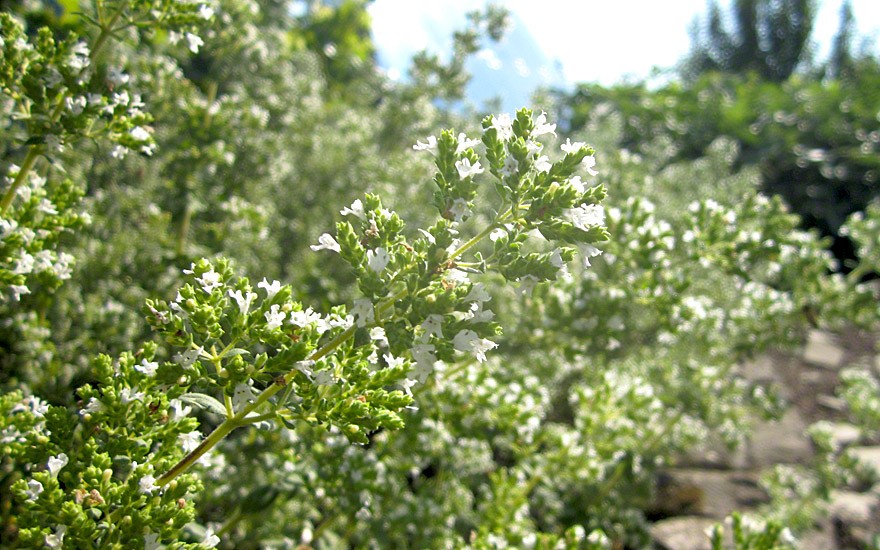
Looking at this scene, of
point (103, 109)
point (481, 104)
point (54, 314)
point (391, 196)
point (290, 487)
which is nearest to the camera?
point (103, 109)

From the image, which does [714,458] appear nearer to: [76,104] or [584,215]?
[584,215]

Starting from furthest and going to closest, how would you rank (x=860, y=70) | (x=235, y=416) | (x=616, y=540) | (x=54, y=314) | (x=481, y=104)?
(x=860, y=70)
(x=481, y=104)
(x=616, y=540)
(x=54, y=314)
(x=235, y=416)

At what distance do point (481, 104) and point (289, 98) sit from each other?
91.3 inches

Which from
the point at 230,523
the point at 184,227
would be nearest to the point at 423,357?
the point at 230,523

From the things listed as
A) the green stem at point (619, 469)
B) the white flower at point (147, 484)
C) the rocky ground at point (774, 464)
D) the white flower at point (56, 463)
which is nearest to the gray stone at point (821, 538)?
the rocky ground at point (774, 464)

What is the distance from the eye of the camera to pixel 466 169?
4.45 ft

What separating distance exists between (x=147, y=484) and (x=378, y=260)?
25.0 inches

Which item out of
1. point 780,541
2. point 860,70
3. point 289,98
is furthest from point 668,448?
point 860,70

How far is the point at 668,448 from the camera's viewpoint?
3.95m

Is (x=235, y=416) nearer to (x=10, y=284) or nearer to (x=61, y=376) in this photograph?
→ (x=10, y=284)

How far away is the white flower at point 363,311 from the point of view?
1255 millimetres

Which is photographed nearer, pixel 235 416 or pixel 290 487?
pixel 235 416

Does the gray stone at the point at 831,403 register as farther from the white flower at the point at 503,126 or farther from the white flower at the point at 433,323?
the white flower at the point at 433,323

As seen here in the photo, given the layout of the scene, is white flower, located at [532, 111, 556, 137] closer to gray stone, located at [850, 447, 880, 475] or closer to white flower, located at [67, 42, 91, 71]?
white flower, located at [67, 42, 91, 71]
